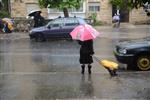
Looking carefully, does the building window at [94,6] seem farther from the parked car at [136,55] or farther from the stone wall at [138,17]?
the parked car at [136,55]

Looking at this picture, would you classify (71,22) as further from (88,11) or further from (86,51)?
(88,11)

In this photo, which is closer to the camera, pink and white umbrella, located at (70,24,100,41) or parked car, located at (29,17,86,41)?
pink and white umbrella, located at (70,24,100,41)

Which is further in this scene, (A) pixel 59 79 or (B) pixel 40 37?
(B) pixel 40 37

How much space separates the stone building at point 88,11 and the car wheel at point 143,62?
28.5 m

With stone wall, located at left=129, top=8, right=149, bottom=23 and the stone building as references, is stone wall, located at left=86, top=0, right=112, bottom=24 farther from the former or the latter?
stone wall, located at left=129, top=8, right=149, bottom=23

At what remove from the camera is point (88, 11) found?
150ft

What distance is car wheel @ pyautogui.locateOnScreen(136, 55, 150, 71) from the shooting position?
1664 centimetres

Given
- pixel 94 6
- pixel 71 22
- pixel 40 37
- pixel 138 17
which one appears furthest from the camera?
pixel 94 6

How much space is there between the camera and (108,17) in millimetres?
45469

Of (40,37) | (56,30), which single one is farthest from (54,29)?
(40,37)

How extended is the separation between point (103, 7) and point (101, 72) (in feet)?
97.3

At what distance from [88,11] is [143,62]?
96.6 ft

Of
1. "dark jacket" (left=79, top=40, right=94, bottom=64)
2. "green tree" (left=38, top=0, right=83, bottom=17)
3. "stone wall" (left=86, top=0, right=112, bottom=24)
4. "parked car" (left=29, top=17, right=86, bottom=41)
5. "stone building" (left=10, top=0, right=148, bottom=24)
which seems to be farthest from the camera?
"stone wall" (left=86, top=0, right=112, bottom=24)

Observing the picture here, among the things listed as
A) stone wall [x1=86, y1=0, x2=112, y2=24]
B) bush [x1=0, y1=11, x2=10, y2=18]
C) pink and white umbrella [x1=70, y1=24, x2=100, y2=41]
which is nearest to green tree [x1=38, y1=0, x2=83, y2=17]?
bush [x1=0, y1=11, x2=10, y2=18]
